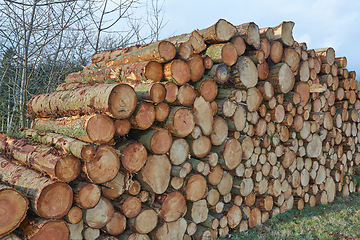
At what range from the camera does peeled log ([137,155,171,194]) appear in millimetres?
2621

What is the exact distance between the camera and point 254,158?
361 centimetres

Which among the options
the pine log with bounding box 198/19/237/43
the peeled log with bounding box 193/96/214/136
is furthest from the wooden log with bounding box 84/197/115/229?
the pine log with bounding box 198/19/237/43

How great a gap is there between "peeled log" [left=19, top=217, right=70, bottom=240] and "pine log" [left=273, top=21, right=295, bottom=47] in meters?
3.47

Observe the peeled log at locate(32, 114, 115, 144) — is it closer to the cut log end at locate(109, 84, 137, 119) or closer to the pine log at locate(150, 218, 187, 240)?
the cut log end at locate(109, 84, 137, 119)

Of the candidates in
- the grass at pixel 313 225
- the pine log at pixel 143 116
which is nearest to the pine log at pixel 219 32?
the pine log at pixel 143 116

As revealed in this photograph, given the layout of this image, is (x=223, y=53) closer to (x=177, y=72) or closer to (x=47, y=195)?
(x=177, y=72)

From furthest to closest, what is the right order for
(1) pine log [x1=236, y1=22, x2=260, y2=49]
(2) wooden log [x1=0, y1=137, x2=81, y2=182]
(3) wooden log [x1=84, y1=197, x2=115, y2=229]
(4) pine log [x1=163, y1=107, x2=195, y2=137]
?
(1) pine log [x1=236, y1=22, x2=260, y2=49] → (4) pine log [x1=163, y1=107, x2=195, y2=137] → (3) wooden log [x1=84, y1=197, x2=115, y2=229] → (2) wooden log [x1=0, y1=137, x2=81, y2=182]

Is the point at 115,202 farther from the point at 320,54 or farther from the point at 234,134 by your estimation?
the point at 320,54

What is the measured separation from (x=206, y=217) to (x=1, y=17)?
16.8ft

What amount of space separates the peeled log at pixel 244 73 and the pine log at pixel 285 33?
0.73 meters

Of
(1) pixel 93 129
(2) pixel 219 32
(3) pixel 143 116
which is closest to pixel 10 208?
(1) pixel 93 129

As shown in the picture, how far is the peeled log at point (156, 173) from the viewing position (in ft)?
8.60

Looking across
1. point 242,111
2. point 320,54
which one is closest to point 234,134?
point 242,111

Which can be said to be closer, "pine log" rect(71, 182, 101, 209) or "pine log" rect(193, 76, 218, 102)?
"pine log" rect(71, 182, 101, 209)
